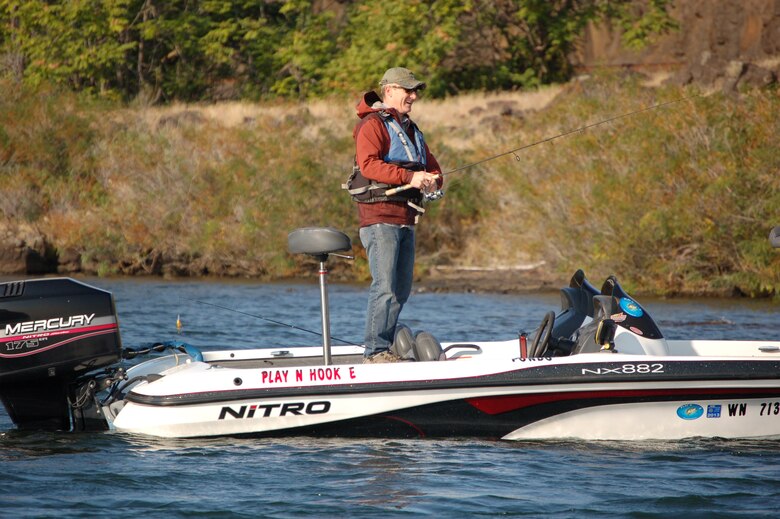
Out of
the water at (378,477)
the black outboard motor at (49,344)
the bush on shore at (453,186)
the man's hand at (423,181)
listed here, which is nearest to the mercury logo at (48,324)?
the black outboard motor at (49,344)

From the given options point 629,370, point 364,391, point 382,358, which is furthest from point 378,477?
point 629,370

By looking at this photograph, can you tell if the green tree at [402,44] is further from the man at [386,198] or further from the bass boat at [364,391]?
the bass boat at [364,391]

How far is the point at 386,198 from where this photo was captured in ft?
23.2

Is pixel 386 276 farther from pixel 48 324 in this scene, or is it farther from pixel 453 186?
pixel 453 186

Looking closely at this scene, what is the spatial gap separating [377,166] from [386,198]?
24 cm

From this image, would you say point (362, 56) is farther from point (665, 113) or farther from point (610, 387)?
point (610, 387)

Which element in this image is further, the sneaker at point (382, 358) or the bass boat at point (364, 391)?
the sneaker at point (382, 358)

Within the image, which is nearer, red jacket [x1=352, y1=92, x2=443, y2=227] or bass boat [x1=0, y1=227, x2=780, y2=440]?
bass boat [x1=0, y1=227, x2=780, y2=440]

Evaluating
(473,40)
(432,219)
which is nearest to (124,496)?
(432,219)

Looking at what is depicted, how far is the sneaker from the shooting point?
23.4 feet

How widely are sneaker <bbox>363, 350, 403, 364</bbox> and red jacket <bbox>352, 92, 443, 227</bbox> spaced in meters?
0.79

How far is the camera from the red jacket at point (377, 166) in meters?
6.93

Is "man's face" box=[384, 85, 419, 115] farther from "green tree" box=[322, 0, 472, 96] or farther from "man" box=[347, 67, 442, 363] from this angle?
"green tree" box=[322, 0, 472, 96]

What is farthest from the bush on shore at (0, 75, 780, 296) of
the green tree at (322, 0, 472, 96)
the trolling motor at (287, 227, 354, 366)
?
the trolling motor at (287, 227, 354, 366)
